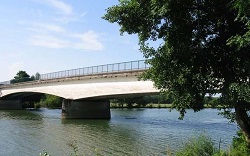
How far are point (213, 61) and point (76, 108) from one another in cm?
3860

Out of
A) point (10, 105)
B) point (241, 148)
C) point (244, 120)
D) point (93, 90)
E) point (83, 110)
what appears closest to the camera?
point (241, 148)

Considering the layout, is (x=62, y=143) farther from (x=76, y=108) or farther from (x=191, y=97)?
(x=76, y=108)

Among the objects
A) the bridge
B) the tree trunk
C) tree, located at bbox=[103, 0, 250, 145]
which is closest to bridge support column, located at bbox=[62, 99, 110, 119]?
the bridge

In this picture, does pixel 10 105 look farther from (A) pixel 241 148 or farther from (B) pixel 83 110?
(A) pixel 241 148

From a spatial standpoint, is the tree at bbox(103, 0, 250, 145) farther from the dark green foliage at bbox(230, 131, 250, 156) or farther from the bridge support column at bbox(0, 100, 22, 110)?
the bridge support column at bbox(0, 100, 22, 110)

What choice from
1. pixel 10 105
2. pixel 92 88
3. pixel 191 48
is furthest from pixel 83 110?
pixel 10 105

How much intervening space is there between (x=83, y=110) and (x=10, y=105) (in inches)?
1542

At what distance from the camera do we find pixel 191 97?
41.4ft

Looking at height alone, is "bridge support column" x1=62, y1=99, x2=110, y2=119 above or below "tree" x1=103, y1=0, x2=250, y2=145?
below

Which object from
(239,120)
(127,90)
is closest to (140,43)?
(239,120)

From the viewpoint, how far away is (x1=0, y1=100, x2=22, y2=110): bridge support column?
81.3m

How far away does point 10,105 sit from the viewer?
82562 mm

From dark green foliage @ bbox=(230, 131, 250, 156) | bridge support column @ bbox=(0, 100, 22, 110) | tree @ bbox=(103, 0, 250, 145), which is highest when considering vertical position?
tree @ bbox=(103, 0, 250, 145)

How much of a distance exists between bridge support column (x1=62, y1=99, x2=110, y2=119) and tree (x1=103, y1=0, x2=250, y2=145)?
36710 millimetres
